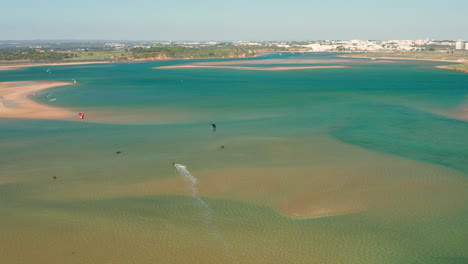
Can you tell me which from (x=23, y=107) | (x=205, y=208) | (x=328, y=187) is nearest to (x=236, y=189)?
(x=205, y=208)

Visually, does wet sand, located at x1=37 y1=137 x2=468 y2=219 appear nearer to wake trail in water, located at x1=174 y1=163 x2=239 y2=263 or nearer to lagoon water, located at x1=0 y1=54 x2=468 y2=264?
lagoon water, located at x1=0 y1=54 x2=468 y2=264

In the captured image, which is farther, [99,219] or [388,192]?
[388,192]

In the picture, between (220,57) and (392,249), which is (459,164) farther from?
(220,57)

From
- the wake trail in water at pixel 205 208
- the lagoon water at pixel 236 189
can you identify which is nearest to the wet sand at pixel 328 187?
the lagoon water at pixel 236 189

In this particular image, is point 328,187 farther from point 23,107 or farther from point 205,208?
point 23,107

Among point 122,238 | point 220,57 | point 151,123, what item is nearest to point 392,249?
point 122,238

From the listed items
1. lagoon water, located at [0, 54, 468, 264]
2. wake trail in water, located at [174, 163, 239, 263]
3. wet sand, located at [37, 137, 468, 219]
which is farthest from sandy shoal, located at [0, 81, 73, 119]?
wet sand, located at [37, 137, 468, 219]
